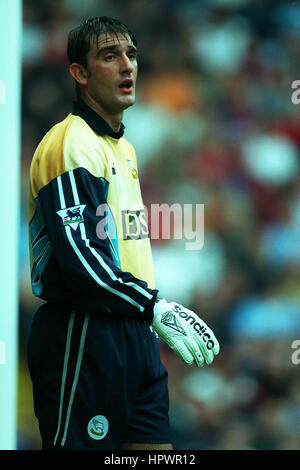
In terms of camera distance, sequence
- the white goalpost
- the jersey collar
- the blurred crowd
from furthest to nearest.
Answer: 1. the blurred crowd
2. the white goalpost
3. the jersey collar

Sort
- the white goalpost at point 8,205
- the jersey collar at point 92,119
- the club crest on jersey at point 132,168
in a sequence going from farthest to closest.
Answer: the white goalpost at point 8,205
the club crest on jersey at point 132,168
the jersey collar at point 92,119

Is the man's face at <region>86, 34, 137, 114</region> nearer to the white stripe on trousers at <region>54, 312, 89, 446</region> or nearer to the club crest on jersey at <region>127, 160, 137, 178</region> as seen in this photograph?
the club crest on jersey at <region>127, 160, 137, 178</region>

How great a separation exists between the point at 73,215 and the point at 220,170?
1.69 m

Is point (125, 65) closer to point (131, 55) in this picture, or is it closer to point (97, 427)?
point (131, 55)

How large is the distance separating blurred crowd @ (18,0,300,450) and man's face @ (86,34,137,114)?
120cm

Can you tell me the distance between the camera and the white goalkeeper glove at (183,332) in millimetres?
2133

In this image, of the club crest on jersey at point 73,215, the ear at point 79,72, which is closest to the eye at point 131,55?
the ear at point 79,72

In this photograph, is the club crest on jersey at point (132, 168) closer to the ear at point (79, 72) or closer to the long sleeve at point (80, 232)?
the long sleeve at point (80, 232)

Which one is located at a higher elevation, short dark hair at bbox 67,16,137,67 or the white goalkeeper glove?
short dark hair at bbox 67,16,137,67

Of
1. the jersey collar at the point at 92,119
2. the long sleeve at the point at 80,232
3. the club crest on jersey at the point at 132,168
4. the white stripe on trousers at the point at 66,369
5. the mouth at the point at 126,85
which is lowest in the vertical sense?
the white stripe on trousers at the point at 66,369

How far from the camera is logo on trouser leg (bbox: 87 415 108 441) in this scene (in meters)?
2.20

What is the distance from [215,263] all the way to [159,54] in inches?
39.4

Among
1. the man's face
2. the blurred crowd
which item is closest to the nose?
the man's face

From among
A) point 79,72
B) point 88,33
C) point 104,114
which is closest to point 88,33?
point 88,33
